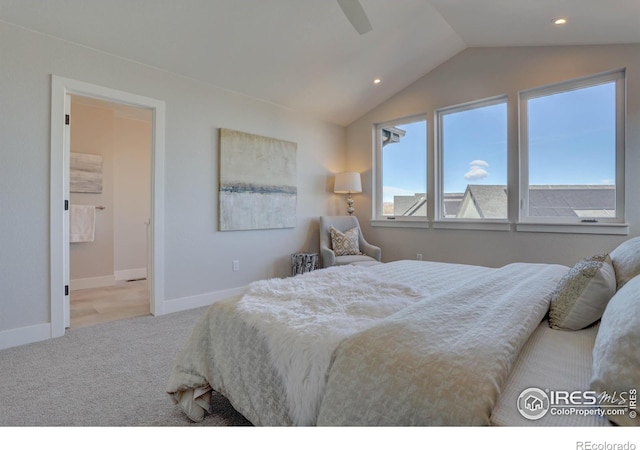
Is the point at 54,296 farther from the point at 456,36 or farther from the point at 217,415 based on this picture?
the point at 456,36

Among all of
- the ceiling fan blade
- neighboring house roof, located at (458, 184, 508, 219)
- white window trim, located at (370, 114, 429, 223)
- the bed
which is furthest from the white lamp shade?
the bed

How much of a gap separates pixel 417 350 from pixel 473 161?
147 inches

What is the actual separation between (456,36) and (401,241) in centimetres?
261

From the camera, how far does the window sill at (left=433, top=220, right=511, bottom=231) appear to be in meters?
3.72

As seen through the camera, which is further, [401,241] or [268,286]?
[401,241]

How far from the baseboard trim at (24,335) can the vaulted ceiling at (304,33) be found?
2.34 m

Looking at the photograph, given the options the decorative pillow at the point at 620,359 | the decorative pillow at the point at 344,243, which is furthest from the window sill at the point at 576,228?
→ the decorative pillow at the point at 620,359

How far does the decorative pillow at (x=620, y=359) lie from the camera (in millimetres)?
711

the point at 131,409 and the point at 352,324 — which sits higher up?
the point at 352,324

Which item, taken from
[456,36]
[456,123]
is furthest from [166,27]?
[456,123]

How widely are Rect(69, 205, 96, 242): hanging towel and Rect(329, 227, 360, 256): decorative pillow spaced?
334 centimetres

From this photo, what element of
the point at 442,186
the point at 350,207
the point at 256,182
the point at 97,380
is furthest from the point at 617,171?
the point at 97,380

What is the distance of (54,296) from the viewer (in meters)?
2.62

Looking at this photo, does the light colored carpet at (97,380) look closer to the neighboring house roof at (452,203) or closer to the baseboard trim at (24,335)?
the baseboard trim at (24,335)
